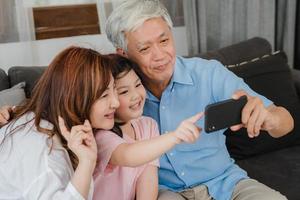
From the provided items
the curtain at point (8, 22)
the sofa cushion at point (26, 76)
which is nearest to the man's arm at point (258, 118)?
the sofa cushion at point (26, 76)

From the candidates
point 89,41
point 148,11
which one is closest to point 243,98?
point 148,11

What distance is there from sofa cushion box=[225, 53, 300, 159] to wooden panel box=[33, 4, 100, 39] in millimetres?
843

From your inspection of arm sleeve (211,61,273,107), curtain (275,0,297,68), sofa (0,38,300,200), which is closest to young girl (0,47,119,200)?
arm sleeve (211,61,273,107)

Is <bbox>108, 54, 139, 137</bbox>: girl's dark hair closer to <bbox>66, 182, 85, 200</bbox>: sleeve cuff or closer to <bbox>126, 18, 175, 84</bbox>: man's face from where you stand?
<bbox>126, 18, 175, 84</bbox>: man's face

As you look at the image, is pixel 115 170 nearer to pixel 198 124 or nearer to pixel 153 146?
pixel 153 146

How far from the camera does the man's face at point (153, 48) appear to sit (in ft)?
4.28

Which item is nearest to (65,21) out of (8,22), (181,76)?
(8,22)

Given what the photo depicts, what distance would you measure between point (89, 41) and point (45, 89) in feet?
3.84

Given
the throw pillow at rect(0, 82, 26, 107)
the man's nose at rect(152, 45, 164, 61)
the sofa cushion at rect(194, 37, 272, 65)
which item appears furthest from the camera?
the sofa cushion at rect(194, 37, 272, 65)

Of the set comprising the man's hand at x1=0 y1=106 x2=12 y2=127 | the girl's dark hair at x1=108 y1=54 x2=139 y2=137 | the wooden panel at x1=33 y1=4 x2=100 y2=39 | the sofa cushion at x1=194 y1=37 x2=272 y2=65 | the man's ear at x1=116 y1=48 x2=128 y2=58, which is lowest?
the man's hand at x1=0 y1=106 x2=12 y2=127

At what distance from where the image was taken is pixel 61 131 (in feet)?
3.46

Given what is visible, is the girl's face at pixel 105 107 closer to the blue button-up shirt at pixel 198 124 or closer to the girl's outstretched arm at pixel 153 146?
the girl's outstretched arm at pixel 153 146

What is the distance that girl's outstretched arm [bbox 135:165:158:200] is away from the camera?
1.28 meters

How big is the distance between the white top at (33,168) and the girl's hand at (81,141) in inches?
1.5
